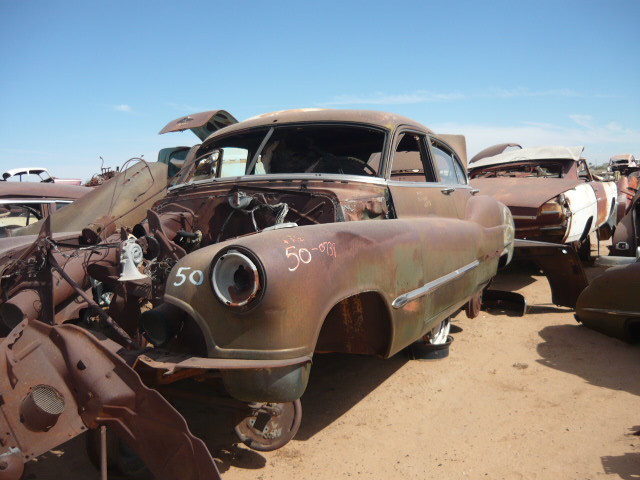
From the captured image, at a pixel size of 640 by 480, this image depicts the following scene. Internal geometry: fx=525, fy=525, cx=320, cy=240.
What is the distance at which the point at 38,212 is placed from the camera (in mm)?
6711

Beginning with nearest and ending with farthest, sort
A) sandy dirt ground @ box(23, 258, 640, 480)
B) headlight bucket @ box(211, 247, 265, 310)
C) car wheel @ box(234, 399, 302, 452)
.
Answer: headlight bucket @ box(211, 247, 265, 310), sandy dirt ground @ box(23, 258, 640, 480), car wheel @ box(234, 399, 302, 452)

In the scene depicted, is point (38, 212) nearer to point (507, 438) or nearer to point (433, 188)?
point (433, 188)

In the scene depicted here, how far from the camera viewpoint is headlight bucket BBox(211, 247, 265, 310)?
2.14 metres

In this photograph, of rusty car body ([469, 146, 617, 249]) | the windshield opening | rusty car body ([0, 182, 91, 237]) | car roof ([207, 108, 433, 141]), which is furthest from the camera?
rusty car body ([469, 146, 617, 249])

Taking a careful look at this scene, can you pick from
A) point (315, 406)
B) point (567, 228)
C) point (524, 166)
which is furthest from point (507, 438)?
point (524, 166)

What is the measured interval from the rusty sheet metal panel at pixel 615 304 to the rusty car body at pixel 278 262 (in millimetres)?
925

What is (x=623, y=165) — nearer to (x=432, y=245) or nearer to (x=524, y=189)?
(x=524, y=189)

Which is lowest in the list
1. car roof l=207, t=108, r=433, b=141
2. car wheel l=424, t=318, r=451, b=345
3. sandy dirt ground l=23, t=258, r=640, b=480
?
sandy dirt ground l=23, t=258, r=640, b=480

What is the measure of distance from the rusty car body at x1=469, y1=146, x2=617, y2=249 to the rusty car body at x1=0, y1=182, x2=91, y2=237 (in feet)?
19.4

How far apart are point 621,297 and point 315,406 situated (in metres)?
2.82

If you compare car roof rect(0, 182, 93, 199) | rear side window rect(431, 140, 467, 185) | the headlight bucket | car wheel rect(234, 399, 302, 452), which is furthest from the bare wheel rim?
car roof rect(0, 182, 93, 199)

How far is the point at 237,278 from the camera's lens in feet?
→ 7.39

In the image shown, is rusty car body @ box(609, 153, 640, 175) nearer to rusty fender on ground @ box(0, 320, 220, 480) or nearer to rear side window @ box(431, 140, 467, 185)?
rear side window @ box(431, 140, 467, 185)

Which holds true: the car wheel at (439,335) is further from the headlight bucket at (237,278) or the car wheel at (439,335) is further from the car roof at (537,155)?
the car roof at (537,155)
